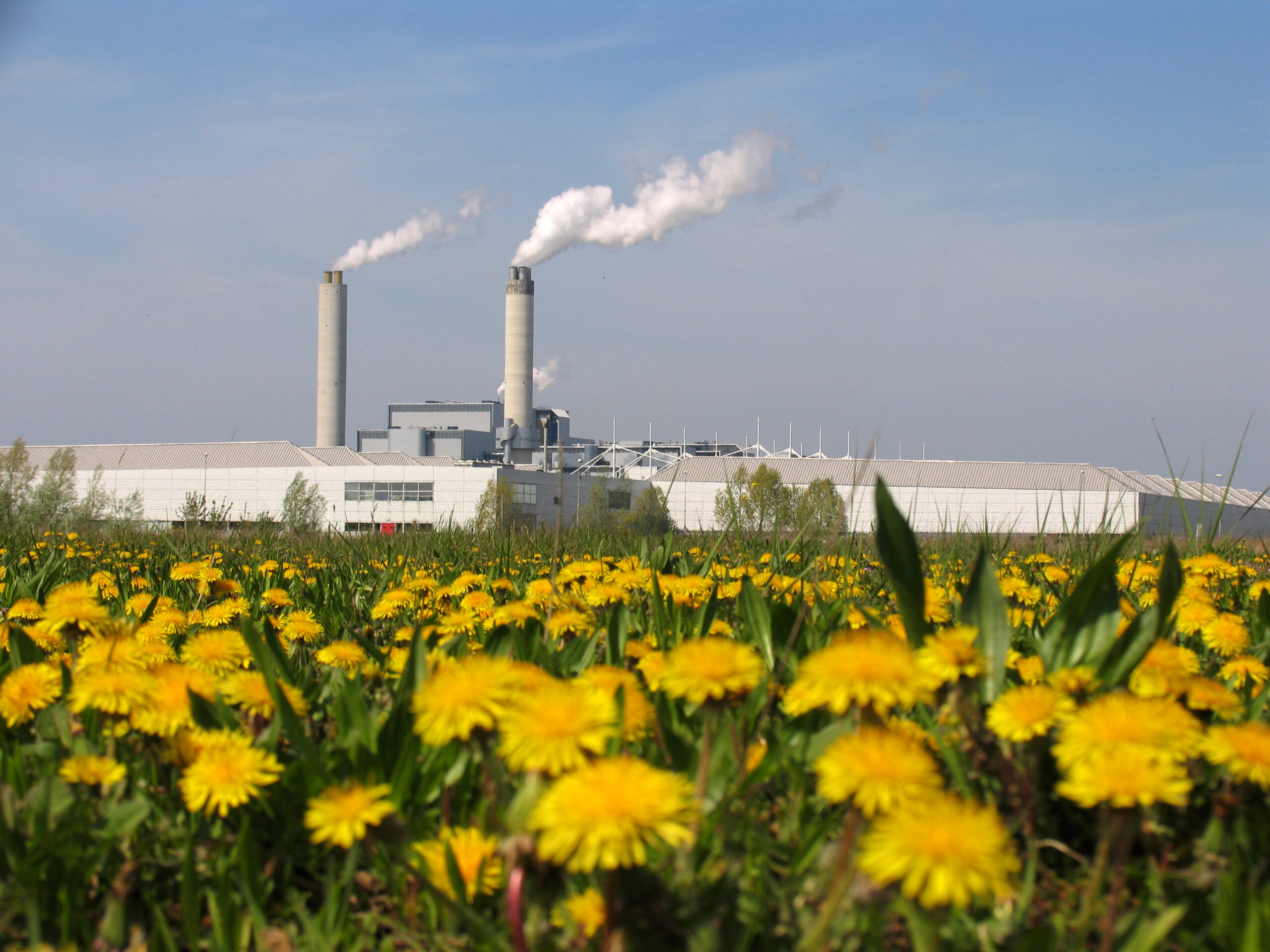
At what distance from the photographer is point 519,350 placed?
6481 cm

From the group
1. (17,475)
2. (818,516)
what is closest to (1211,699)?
(818,516)

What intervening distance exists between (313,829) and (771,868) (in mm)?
554

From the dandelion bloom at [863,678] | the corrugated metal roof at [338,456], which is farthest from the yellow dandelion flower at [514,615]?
Result: the corrugated metal roof at [338,456]

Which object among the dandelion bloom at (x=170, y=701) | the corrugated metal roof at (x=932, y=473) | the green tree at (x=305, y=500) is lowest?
the dandelion bloom at (x=170, y=701)

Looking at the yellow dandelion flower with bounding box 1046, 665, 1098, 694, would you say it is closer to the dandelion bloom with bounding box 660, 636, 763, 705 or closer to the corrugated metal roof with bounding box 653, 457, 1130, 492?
the dandelion bloom with bounding box 660, 636, 763, 705

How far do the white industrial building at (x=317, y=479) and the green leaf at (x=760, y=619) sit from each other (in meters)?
50.7

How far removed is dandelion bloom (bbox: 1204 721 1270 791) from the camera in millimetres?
893

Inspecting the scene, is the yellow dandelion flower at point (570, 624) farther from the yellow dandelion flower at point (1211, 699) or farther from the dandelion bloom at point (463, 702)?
the yellow dandelion flower at point (1211, 699)

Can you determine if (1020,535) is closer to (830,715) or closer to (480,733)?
(830,715)

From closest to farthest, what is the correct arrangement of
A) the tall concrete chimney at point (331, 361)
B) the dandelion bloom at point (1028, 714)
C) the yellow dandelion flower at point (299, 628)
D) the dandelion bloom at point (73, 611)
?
the dandelion bloom at point (1028, 714) → the dandelion bloom at point (73, 611) → the yellow dandelion flower at point (299, 628) → the tall concrete chimney at point (331, 361)

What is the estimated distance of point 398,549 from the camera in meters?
5.89

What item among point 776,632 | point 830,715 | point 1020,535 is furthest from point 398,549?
point 1020,535

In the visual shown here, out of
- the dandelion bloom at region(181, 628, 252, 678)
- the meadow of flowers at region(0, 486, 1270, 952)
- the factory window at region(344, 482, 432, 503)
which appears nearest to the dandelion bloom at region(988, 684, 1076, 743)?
the meadow of flowers at region(0, 486, 1270, 952)

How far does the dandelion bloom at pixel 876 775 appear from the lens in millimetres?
755
